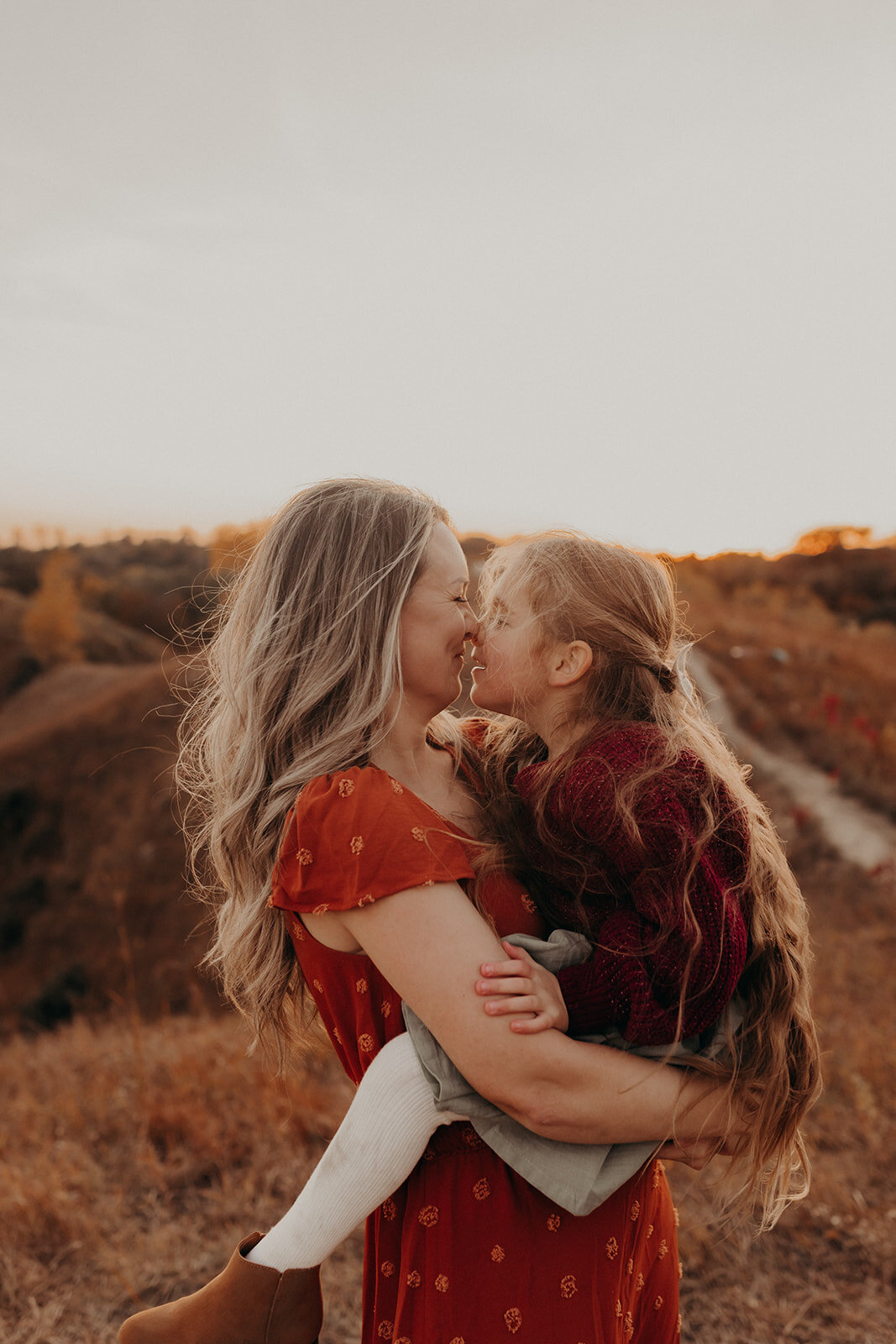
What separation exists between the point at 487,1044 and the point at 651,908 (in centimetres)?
35

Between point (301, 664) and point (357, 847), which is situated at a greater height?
point (301, 664)

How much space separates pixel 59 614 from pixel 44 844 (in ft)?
53.9

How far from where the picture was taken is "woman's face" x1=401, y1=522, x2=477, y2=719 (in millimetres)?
1615

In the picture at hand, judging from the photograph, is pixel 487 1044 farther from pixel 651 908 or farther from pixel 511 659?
pixel 511 659

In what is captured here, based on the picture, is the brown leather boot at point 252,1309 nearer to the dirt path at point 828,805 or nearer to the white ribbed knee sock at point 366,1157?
the white ribbed knee sock at point 366,1157

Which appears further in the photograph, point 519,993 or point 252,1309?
point 252,1309

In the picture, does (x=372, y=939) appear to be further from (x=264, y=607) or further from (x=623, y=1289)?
(x=623, y=1289)

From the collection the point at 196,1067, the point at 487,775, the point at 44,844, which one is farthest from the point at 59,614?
the point at 487,775

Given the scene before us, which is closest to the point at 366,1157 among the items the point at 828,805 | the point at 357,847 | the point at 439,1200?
the point at 439,1200

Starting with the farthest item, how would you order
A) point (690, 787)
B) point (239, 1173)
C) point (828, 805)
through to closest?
point (828, 805)
point (239, 1173)
point (690, 787)

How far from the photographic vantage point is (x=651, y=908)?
56.1 inches

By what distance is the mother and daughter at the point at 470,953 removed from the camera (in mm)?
1337

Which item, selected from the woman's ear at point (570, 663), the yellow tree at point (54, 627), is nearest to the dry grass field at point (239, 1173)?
the woman's ear at point (570, 663)

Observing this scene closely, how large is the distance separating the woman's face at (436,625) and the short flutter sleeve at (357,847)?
267 millimetres
